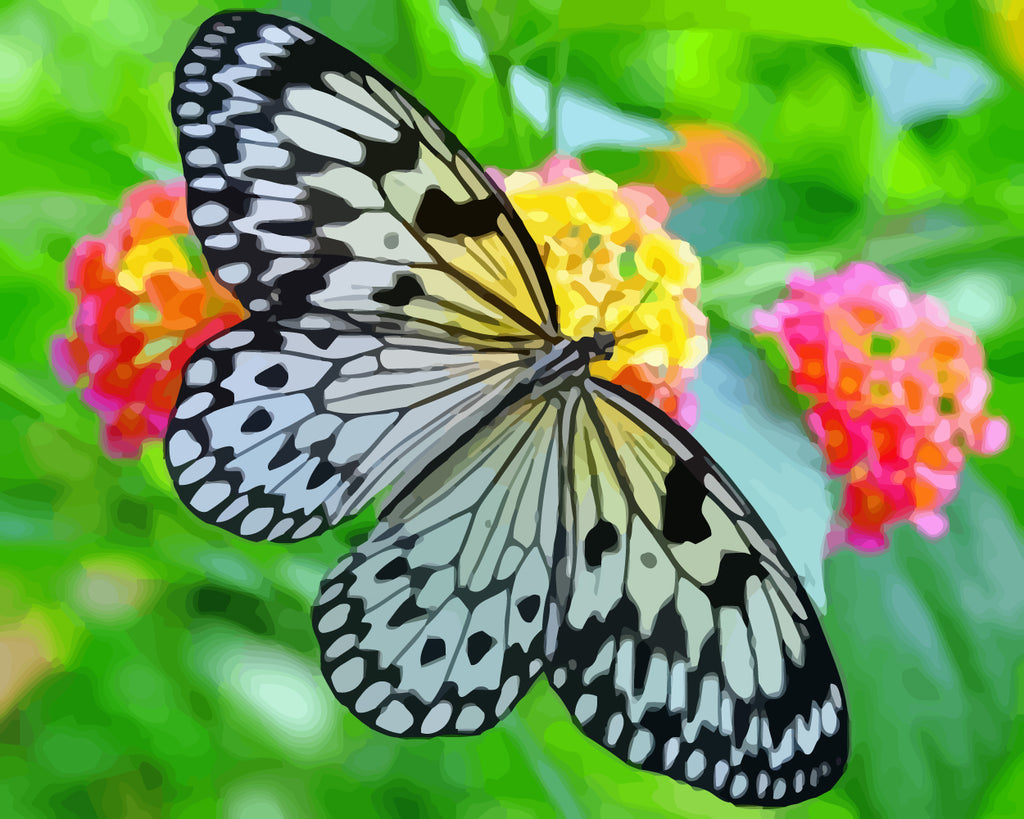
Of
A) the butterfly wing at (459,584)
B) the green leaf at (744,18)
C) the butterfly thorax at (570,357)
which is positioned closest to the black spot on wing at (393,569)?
the butterfly wing at (459,584)

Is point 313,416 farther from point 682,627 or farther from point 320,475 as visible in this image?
point 682,627

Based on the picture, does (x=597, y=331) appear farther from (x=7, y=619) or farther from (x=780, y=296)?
(x=7, y=619)

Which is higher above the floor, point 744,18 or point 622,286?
point 744,18

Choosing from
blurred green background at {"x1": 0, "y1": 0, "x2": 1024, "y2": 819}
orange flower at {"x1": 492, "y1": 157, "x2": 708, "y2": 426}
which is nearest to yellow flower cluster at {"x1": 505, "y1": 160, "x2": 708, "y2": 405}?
orange flower at {"x1": 492, "y1": 157, "x2": 708, "y2": 426}

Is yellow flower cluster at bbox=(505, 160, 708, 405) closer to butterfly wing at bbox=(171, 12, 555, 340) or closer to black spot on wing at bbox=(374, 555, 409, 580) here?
butterfly wing at bbox=(171, 12, 555, 340)

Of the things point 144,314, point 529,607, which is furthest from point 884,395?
point 144,314

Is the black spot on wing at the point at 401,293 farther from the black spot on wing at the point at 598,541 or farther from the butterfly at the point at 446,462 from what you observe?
the black spot on wing at the point at 598,541
